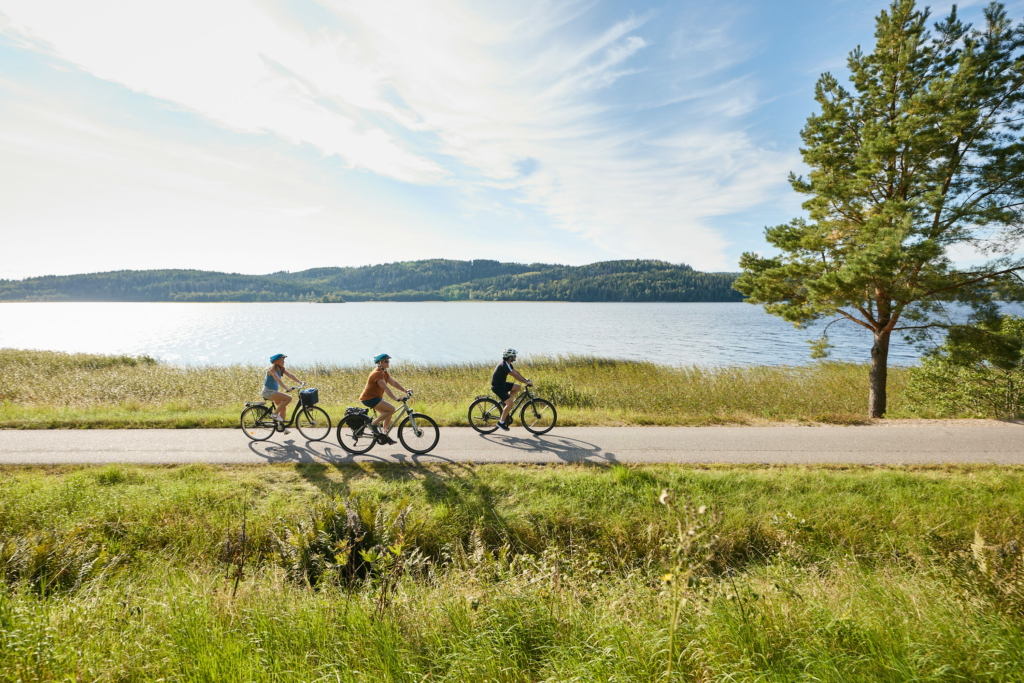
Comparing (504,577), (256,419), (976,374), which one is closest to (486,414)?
(256,419)

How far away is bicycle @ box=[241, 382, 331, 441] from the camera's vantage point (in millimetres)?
10000

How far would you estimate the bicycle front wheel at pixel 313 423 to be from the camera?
10.2 m

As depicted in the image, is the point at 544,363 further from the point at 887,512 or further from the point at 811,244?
the point at 887,512

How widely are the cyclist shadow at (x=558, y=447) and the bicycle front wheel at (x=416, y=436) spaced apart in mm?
1343

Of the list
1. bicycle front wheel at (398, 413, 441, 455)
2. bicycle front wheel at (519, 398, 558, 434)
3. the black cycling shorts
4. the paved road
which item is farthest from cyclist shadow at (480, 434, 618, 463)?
bicycle front wheel at (398, 413, 441, 455)

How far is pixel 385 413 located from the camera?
9.34 metres

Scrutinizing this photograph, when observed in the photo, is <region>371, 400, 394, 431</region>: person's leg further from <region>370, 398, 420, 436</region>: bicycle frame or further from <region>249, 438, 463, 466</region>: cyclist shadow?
<region>249, 438, 463, 466</region>: cyclist shadow

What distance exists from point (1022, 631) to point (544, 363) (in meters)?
23.6

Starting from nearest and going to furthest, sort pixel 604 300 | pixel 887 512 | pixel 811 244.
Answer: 1. pixel 887 512
2. pixel 811 244
3. pixel 604 300

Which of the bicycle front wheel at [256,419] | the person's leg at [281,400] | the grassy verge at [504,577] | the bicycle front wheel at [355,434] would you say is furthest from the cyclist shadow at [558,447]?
the bicycle front wheel at [256,419]

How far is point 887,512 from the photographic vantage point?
702 cm

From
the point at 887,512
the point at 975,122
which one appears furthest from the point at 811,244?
the point at 887,512

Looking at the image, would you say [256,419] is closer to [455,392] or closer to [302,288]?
[455,392]

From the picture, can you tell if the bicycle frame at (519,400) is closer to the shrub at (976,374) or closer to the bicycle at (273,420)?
the bicycle at (273,420)
